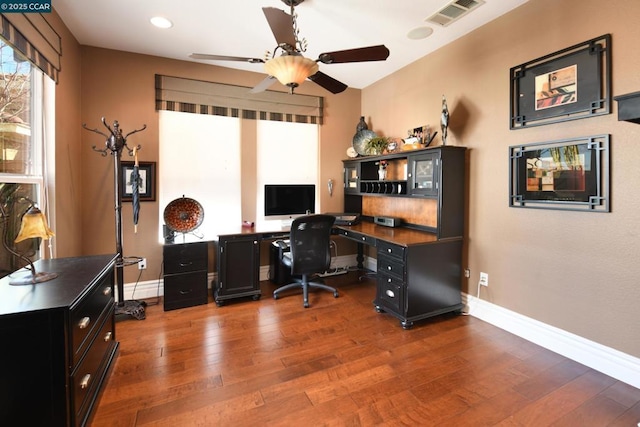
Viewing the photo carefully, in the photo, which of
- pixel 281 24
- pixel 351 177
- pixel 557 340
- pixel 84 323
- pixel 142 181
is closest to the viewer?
pixel 84 323

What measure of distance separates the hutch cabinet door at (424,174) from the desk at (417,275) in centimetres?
47

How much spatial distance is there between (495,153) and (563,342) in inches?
64.6

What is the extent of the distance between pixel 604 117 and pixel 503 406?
6.65 feet

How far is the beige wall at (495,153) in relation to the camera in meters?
2.07

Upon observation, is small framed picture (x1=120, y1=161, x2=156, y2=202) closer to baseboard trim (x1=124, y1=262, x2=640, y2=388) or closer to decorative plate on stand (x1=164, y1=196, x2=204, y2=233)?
decorative plate on stand (x1=164, y1=196, x2=204, y2=233)

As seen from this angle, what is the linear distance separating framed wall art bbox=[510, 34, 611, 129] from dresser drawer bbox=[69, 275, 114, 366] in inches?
131

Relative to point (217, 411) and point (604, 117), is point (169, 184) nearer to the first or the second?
point (217, 411)

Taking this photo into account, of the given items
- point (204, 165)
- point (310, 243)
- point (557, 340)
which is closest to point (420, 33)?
point (310, 243)

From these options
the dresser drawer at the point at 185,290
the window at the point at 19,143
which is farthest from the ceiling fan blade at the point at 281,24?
the dresser drawer at the point at 185,290

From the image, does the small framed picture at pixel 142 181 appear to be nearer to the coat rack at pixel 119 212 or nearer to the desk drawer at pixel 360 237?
the coat rack at pixel 119 212

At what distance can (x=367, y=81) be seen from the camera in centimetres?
441

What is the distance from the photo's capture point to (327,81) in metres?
2.54

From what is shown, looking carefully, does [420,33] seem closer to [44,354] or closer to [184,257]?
[184,257]

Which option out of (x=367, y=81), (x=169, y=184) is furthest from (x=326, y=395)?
(x=367, y=81)
